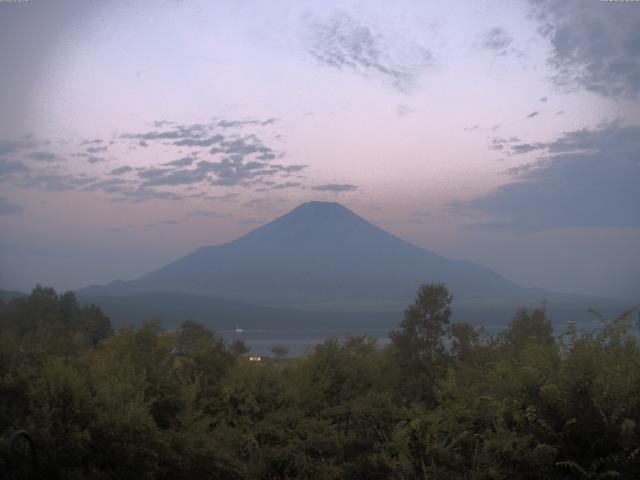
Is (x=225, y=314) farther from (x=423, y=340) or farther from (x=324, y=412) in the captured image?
(x=324, y=412)

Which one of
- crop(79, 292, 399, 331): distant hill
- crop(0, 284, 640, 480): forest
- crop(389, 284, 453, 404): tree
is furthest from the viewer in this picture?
crop(79, 292, 399, 331): distant hill

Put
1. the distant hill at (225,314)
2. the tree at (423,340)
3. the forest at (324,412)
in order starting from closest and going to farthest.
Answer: the forest at (324,412) → the tree at (423,340) → the distant hill at (225,314)

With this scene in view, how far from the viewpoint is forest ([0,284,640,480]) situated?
5.30m

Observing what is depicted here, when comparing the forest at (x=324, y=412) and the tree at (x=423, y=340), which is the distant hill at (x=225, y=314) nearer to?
the tree at (x=423, y=340)

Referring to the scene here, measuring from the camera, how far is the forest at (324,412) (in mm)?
5297

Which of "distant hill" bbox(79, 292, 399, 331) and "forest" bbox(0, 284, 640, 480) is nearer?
"forest" bbox(0, 284, 640, 480)

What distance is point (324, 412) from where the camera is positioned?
12.3m

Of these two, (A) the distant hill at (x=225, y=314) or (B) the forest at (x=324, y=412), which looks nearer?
Answer: (B) the forest at (x=324, y=412)

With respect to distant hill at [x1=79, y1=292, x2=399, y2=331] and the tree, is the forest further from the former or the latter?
distant hill at [x1=79, y1=292, x2=399, y2=331]

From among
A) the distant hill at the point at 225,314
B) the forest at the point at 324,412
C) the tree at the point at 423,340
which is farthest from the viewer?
the distant hill at the point at 225,314

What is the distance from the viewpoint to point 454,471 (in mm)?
5902

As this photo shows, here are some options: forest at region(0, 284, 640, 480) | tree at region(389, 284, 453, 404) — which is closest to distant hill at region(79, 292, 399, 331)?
tree at region(389, 284, 453, 404)

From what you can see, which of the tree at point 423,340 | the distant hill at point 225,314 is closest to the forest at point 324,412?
the tree at point 423,340

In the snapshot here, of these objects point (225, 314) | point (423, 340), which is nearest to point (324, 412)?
point (423, 340)
